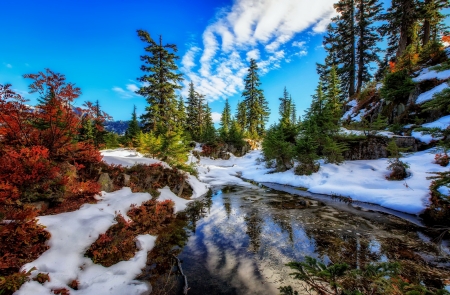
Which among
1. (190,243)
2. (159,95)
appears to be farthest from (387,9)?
(190,243)

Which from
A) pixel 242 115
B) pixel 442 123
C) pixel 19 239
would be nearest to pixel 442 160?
pixel 442 123

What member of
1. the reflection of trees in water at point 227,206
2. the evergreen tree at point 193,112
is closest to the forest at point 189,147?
the reflection of trees in water at point 227,206

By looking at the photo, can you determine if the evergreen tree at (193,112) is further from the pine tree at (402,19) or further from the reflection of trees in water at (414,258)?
the reflection of trees in water at (414,258)

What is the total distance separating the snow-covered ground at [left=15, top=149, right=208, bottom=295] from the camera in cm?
470

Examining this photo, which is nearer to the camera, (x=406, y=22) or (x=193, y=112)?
(x=406, y=22)

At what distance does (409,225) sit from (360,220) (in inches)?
68.2

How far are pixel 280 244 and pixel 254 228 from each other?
5.70ft

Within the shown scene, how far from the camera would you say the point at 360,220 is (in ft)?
30.3

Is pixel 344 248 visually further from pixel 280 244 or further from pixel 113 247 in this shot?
pixel 113 247

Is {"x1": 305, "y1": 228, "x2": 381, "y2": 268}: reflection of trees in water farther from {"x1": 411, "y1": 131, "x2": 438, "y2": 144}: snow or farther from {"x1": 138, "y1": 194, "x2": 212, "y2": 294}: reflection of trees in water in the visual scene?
{"x1": 411, "y1": 131, "x2": 438, "y2": 144}: snow

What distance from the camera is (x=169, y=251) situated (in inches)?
273

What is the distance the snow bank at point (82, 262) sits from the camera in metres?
4.70

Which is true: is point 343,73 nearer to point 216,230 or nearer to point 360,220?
point 360,220

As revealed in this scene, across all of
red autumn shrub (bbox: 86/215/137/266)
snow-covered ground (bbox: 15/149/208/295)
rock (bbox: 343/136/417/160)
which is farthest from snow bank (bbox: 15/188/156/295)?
rock (bbox: 343/136/417/160)
